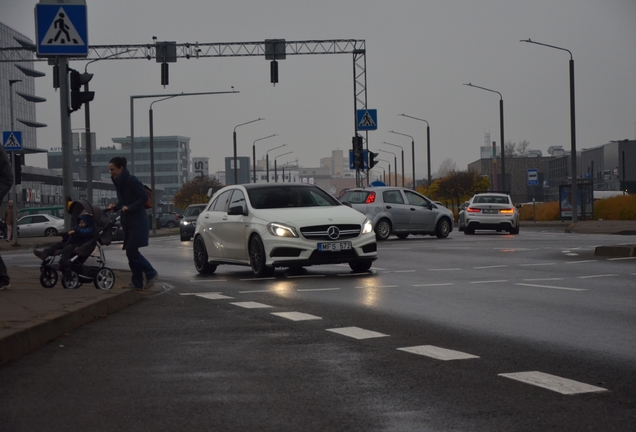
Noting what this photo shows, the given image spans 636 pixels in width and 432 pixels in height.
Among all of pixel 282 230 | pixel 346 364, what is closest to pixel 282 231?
pixel 282 230

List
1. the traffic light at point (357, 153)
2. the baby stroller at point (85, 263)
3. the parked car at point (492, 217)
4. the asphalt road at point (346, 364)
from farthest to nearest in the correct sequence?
1. the traffic light at point (357, 153)
2. the parked car at point (492, 217)
3. the baby stroller at point (85, 263)
4. the asphalt road at point (346, 364)

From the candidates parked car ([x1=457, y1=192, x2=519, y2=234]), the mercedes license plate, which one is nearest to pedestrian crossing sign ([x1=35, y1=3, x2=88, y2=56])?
the mercedes license plate

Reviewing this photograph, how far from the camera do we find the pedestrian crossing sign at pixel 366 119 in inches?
1827

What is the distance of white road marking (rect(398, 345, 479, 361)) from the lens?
7.57m

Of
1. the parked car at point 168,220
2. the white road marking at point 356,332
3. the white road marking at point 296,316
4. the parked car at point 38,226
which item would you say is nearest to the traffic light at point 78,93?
the white road marking at point 296,316

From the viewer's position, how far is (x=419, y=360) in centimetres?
748

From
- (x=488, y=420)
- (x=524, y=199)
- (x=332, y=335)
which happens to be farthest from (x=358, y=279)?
(x=524, y=199)

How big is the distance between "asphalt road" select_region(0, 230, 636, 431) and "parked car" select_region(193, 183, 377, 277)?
252 cm

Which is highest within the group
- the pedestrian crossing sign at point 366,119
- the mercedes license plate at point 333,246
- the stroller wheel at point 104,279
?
the pedestrian crossing sign at point 366,119

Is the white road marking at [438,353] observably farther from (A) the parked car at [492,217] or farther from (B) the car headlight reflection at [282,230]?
(A) the parked car at [492,217]

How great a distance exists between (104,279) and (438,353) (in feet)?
23.8

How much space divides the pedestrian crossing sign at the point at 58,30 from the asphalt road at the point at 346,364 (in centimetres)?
420

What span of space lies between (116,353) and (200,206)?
1465 inches

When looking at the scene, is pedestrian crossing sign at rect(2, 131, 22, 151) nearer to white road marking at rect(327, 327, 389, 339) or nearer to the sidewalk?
the sidewalk
